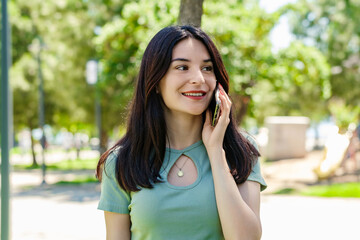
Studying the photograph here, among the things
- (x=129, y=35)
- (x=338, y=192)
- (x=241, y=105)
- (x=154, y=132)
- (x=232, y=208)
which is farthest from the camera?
(x=241, y=105)

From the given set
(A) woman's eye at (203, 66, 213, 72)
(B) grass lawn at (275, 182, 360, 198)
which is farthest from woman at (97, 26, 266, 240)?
(B) grass lawn at (275, 182, 360, 198)

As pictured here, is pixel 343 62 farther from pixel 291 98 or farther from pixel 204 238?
pixel 204 238

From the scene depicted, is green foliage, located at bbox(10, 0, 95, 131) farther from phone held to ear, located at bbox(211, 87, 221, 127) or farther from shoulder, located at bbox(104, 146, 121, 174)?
phone held to ear, located at bbox(211, 87, 221, 127)

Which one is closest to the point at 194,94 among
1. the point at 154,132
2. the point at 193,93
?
the point at 193,93

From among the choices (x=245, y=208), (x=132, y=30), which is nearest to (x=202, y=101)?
(x=245, y=208)

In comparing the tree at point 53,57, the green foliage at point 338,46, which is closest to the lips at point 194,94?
the tree at point 53,57

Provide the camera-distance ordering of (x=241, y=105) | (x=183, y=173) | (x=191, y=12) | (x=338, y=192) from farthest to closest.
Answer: (x=241, y=105), (x=338, y=192), (x=191, y=12), (x=183, y=173)

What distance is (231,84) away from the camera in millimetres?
11086

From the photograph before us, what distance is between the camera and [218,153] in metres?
2.02

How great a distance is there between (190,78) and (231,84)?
9.12 metres

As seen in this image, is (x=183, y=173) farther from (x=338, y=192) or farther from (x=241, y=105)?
(x=241, y=105)

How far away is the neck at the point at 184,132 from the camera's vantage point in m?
2.16

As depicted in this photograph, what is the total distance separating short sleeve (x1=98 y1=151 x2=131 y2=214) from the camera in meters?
2.04

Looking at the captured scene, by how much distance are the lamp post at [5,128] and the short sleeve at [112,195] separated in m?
3.47
